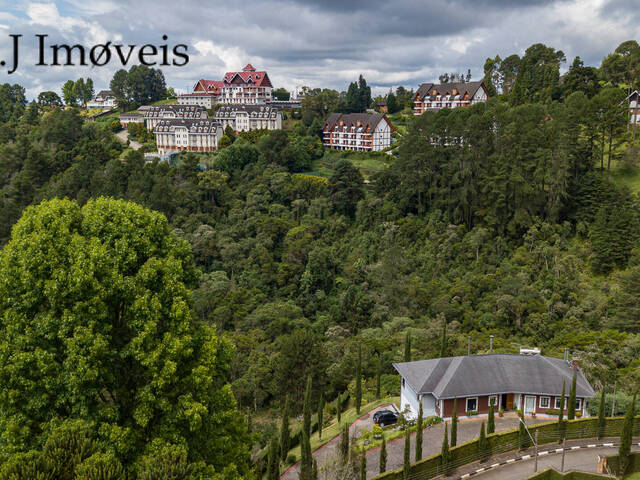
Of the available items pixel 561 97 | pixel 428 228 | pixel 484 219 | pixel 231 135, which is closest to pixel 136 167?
pixel 231 135

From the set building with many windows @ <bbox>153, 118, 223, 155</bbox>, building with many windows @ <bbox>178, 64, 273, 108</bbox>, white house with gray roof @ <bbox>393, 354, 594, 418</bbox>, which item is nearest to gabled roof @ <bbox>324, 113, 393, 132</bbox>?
building with many windows @ <bbox>153, 118, 223, 155</bbox>

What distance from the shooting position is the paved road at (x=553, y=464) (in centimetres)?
1725

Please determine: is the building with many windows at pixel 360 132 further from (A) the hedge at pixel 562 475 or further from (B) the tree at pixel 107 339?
(B) the tree at pixel 107 339

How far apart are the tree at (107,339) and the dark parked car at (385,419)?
433 inches

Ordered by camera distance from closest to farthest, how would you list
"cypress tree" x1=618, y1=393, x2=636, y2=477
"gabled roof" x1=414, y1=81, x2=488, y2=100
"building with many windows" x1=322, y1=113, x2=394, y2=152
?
"cypress tree" x1=618, y1=393, x2=636, y2=477
"building with many windows" x1=322, y1=113, x2=394, y2=152
"gabled roof" x1=414, y1=81, x2=488, y2=100

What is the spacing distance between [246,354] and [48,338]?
22492mm

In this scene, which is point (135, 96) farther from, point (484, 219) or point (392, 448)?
point (392, 448)

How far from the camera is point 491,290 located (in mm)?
33719

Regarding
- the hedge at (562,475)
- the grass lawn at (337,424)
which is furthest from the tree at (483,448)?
the grass lawn at (337,424)

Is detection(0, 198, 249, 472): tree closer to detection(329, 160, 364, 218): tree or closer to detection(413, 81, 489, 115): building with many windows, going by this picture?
detection(329, 160, 364, 218): tree

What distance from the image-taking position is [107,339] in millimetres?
11867

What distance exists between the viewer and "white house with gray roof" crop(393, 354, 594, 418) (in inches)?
863

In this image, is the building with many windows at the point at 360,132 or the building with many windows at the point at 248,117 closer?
the building with many windows at the point at 360,132

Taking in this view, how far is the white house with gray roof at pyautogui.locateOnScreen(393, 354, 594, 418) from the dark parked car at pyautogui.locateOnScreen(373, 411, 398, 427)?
0.79 meters
